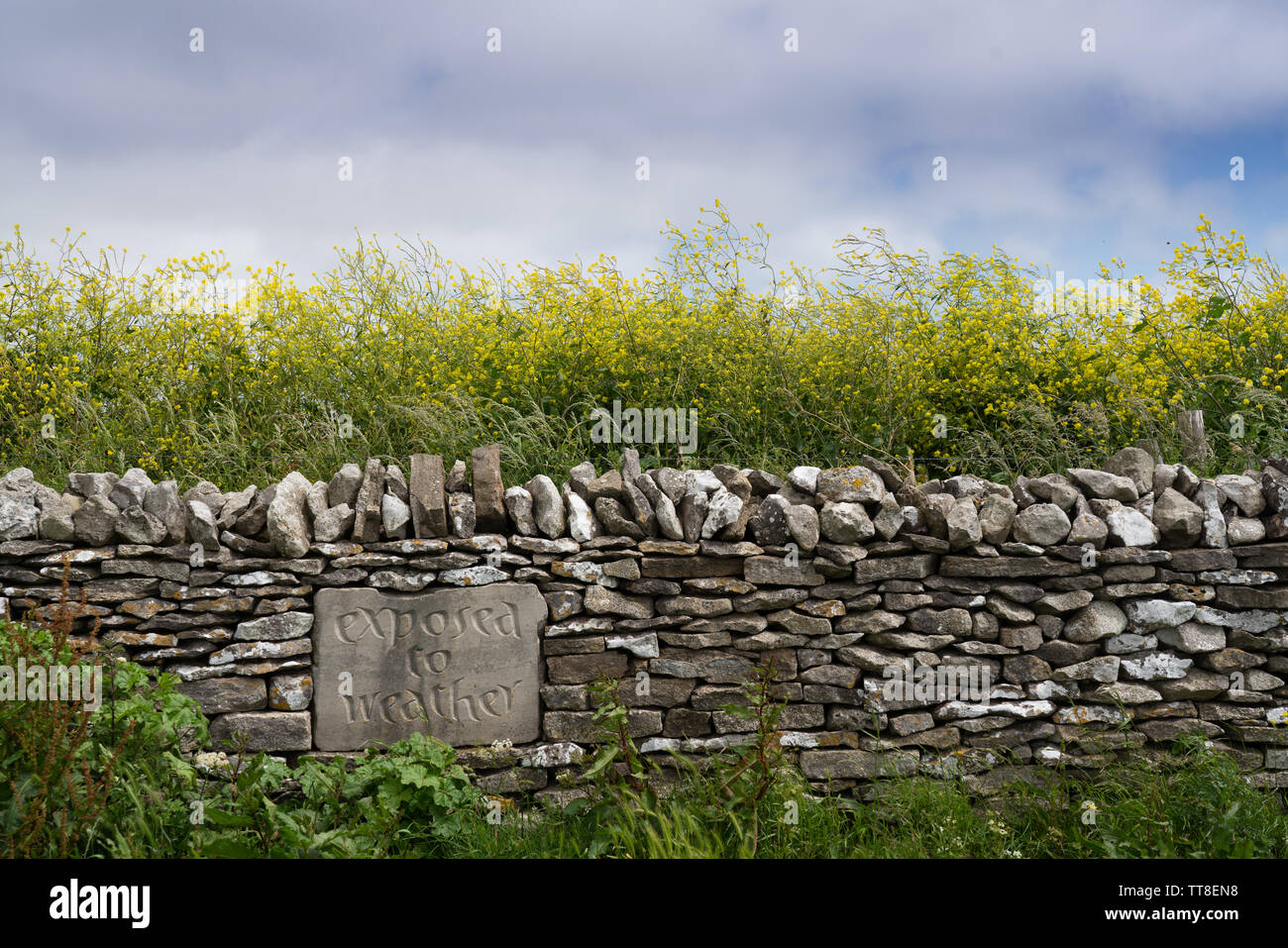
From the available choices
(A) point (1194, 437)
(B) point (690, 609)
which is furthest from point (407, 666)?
(A) point (1194, 437)

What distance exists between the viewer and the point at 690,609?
3996 millimetres

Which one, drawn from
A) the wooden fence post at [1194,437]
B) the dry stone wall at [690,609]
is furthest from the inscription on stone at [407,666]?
the wooden fence post at [1194,437]

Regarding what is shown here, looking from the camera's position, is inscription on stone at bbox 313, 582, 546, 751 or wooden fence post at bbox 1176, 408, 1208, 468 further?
wooden fence post at bbox 1176, 408, 1208, 468

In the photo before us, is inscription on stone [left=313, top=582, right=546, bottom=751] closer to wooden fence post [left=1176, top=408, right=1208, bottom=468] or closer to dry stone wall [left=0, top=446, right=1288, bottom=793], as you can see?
dry stone wall [left=0, top=446, right=1288, bottom=793]

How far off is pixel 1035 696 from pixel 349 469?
3330 millimetres

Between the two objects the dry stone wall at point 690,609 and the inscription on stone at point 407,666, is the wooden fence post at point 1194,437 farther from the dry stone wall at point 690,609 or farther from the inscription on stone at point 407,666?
the inscription on stone at point 407,666

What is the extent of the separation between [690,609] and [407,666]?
127 cm

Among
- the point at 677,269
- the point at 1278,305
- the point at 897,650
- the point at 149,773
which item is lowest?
the point at 149,773

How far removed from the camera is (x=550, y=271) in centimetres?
707

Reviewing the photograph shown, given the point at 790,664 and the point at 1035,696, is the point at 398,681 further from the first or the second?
the point at 1035,696

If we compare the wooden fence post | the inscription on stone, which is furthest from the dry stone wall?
the wooden fence post

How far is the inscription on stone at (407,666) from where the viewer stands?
3.94 m

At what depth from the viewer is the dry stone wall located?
12.9 ft

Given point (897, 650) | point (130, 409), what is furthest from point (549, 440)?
point (130, 409)
